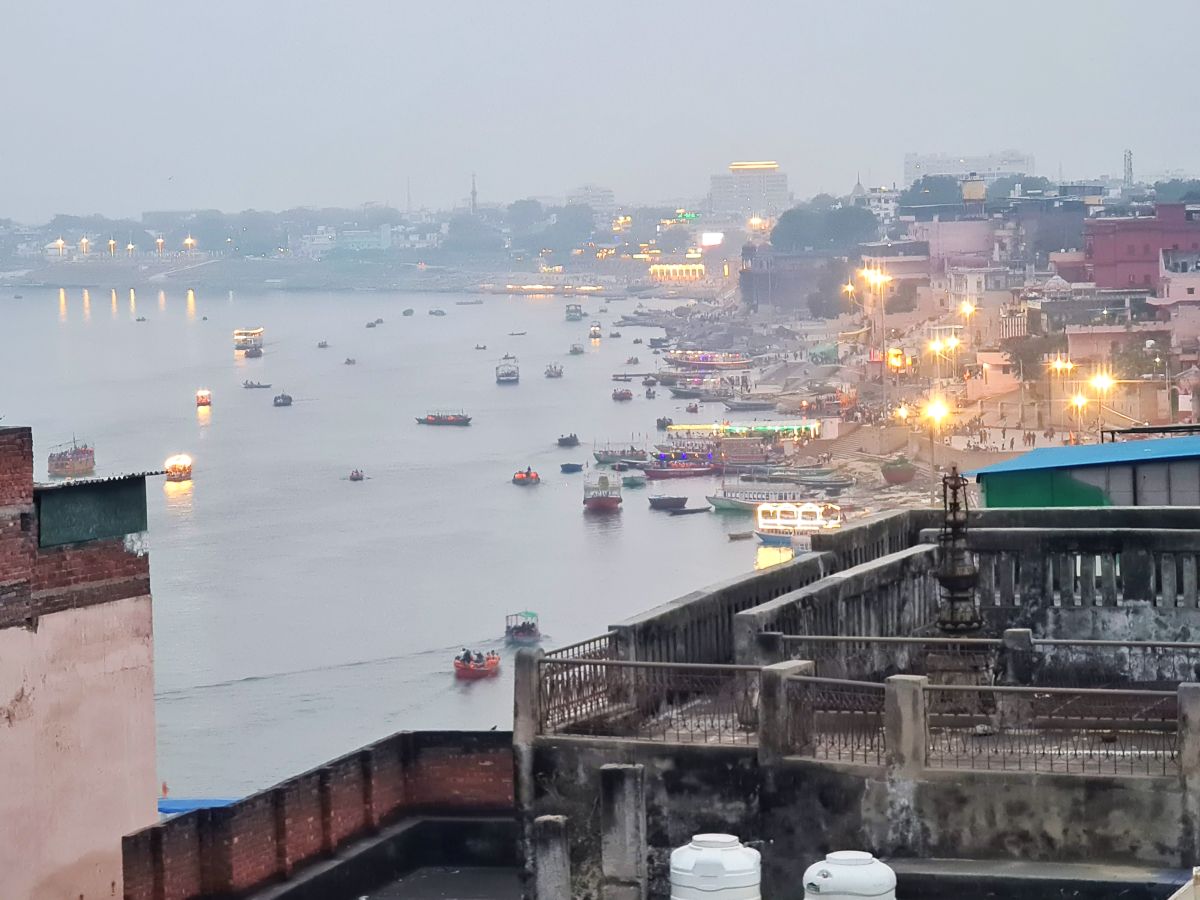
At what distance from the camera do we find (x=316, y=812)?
11.5 meters

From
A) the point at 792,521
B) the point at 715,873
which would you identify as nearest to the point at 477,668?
the point at 792,521

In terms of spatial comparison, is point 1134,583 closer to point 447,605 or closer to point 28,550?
point 28,550

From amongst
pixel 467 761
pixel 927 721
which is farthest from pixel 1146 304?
pixel 927 721

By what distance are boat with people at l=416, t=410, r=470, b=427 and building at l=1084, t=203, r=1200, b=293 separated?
28243 millimetres

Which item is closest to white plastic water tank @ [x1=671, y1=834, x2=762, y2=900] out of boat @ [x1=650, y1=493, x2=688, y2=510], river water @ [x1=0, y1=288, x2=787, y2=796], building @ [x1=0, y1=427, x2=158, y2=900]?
building @ [x1=0, y1=427, x2=158, y2=900]

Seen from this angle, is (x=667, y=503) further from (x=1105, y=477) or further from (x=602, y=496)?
(x=1105, y=477)

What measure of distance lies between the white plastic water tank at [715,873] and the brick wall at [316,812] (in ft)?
16.7

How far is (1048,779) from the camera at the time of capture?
670 centimetres

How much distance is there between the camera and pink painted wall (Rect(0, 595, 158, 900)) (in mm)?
10297

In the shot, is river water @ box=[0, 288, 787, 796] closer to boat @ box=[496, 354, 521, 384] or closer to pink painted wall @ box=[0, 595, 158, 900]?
boat @ box=[496, 354, 521, 384]

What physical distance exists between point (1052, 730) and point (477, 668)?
3659 centimetres

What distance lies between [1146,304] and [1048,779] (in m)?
62.3

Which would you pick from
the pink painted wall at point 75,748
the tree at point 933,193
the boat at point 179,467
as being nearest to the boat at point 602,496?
the boat at point 179,467

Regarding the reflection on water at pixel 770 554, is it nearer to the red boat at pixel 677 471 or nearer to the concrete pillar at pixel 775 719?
the red boat at pixel 677 471
